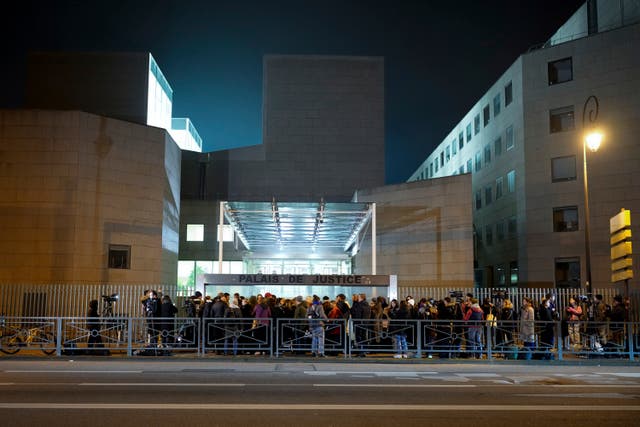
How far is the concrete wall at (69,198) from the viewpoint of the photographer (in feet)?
96.8

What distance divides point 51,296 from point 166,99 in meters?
Answer: 27.2

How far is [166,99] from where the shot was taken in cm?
5188

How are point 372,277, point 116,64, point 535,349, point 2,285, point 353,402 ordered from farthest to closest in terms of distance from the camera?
point 116,64
point 2,285
point 372,277
point 535,349
point 353,402

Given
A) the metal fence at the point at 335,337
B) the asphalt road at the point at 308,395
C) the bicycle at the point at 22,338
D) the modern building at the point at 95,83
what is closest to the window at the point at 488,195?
the modern building at the point at 95,83

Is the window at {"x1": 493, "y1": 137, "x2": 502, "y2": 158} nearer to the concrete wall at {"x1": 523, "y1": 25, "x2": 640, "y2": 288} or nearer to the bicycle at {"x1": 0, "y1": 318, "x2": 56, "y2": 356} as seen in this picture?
the concrete wall at {"x1": 523, "y1": 25, "x2": 640, "y2": 288}

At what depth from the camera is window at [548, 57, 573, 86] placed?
3993 cm

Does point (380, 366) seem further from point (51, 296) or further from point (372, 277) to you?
point (51, 296)

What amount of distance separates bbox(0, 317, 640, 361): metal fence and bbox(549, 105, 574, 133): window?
74.7ft

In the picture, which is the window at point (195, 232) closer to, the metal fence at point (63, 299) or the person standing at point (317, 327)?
the metal fence at point (63, 299)

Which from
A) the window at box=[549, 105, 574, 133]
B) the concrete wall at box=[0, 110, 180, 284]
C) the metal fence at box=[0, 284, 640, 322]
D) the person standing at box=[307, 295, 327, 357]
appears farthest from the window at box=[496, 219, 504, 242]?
the person standing at box=[307, 295, 327, 357]

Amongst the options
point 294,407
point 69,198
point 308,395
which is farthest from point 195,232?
point 294,407

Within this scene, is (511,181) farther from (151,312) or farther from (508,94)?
(151,312)

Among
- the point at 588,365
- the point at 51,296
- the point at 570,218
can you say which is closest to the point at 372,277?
the point at 588,365

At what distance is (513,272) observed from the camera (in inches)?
1706
